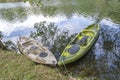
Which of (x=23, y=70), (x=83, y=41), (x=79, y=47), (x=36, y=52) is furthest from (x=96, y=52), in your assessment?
(x=23, y=70)

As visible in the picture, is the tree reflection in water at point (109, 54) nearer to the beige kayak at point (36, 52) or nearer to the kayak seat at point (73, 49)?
the kayak seat at point (73, 49)

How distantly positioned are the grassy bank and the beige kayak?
379mm

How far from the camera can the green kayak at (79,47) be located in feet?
34.3

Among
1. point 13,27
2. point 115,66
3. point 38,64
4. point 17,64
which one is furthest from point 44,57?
point 13,27

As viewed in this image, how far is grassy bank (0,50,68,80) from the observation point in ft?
27.6

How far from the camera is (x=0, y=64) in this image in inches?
374

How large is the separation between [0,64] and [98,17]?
14.8 m

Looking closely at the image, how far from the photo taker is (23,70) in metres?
8.98

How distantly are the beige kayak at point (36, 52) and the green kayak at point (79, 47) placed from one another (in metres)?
0.59

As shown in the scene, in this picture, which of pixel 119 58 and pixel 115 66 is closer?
pixel 115 66

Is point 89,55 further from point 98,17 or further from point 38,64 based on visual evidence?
point 98,17

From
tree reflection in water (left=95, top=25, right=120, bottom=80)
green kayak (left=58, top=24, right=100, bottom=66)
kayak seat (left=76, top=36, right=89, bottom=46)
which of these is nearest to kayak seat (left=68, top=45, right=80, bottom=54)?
green kayak (left=58, top=24, right=100, bottom=66)

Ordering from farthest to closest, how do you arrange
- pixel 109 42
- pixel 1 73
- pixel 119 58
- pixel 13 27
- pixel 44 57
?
1. pixel 13 27
2. pixel 109 42
3. pixel 119 58
4. pixel 44 57
5. pixel 1 73

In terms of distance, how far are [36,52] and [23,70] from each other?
230cm
